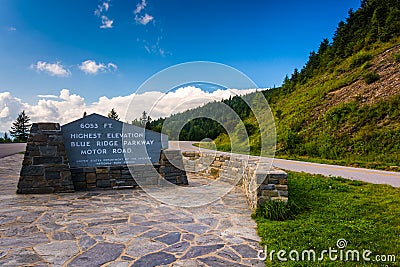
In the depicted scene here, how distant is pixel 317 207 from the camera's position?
519 cm

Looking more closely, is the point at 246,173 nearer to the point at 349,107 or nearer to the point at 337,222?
the point at 337,222

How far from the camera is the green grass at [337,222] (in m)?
3.50

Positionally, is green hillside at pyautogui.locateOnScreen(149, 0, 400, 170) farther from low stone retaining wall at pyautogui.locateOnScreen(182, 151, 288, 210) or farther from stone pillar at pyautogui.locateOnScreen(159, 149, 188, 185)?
low stone retaining wall at pyautogui.locateOnScreen(182, 151, 288, 210)

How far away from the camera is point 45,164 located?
22.0 feet

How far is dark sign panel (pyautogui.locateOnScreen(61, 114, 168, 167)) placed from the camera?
7.25 meters

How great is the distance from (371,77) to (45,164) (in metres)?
17.7

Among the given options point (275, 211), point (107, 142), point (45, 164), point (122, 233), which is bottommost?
point (122, 233)

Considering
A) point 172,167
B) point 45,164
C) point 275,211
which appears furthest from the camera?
point 172,167

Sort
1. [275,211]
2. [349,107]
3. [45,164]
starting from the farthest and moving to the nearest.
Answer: [349,107] < [45,164] < [275,211]

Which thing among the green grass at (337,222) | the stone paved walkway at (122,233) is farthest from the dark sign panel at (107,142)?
the green grass at (337,222)

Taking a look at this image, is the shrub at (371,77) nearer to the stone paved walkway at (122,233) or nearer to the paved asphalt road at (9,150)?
the stone paved walkway at (122,233)

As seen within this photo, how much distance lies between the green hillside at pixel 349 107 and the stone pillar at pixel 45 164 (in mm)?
2486

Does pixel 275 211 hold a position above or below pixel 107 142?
below

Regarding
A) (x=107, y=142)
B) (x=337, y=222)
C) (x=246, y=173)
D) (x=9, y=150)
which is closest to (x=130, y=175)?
(x=107, y=142)
